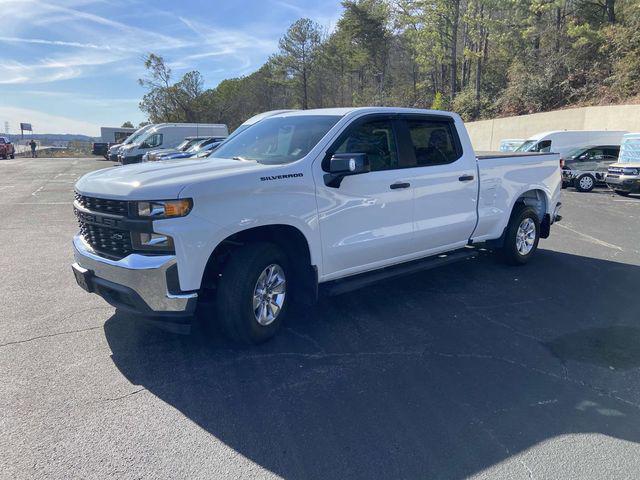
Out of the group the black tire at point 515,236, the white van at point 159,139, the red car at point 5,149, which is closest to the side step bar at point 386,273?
the black tire at point 515,236

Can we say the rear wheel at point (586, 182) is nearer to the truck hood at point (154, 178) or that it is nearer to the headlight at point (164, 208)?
the truck hood at point (154, 178)

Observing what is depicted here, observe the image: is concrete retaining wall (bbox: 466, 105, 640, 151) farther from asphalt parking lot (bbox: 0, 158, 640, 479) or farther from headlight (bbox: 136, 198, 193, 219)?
headlight (bbox: 136, 198, 193, 219)

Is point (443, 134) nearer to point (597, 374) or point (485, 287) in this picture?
point (485, 287)

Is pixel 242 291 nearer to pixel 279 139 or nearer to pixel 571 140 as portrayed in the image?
pixel 279 139

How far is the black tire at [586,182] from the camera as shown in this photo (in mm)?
17953

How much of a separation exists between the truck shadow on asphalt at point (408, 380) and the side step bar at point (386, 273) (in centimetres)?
38

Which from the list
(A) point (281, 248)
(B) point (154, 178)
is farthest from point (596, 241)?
(B) point (154, 178)

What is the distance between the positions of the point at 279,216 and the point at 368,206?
1.08 m

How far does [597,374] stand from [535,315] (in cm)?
124

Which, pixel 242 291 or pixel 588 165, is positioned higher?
pixel 588 165

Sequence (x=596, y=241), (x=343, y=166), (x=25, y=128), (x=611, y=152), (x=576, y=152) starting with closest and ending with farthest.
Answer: (x=343, y=166), (x=596, y=241), (x=611, y=152), (x=576, y=152), (x=25, y=128)

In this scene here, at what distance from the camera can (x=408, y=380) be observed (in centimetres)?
369

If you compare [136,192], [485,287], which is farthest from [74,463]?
[485,287]

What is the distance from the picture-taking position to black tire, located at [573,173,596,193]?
1795 centimetres
